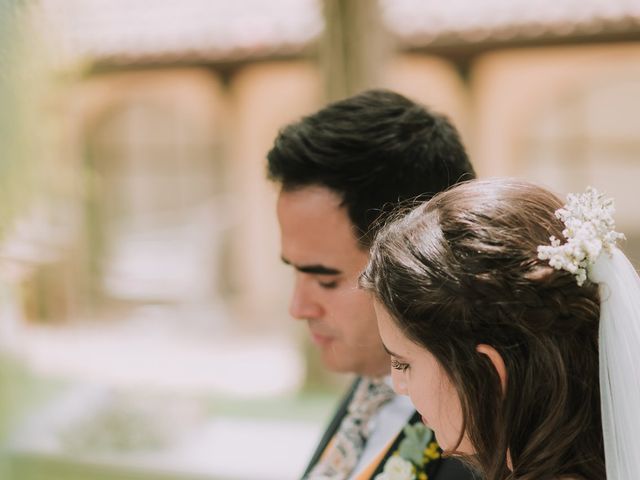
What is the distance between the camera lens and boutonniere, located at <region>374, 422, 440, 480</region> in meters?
1.39

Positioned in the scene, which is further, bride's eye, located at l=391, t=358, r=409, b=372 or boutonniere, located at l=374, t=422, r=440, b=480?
boutonniere, located at l=374, t=422, r=440, b=480

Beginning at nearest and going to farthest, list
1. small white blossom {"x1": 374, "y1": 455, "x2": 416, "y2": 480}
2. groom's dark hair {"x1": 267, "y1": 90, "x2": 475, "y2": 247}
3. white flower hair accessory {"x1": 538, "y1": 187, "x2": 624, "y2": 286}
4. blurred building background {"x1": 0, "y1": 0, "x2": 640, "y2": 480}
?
white flower hair accessory {"x1": 538, "y1": 187, "x2": 624, "y2": 286} → small white blossom {"x1": 374, "y1": 455, "x2": 416, "y2": 480} → groom's dark hair {"x1": 267, "y1": 90, "x2": 475, "y2": 247} → blurred building background {"x1": 0, "y1": 0, "x2": 640, "y2": 480}

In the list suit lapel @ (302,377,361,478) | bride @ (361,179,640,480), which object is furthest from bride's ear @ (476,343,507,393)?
suit lapel @ (302,377,361,478)

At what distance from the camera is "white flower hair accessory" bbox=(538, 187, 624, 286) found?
102 cm

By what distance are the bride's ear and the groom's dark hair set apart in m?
0.50

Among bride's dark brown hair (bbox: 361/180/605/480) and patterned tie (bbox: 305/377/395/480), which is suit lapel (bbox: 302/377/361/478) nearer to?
patterned tie (bbox: 305/377/395/480)

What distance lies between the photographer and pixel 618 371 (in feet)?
3.41

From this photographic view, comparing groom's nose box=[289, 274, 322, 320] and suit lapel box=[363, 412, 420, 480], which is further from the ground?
groom's nose box=[289, 274, 322, 320]

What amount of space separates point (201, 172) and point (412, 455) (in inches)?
318

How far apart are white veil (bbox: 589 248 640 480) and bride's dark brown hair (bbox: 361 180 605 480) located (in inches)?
0.9

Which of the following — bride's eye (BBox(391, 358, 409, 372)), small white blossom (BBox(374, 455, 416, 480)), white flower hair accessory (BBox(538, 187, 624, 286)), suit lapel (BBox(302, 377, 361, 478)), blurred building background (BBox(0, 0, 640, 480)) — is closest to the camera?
white flower hair accessory (BBox(538, 187, 624, 286))

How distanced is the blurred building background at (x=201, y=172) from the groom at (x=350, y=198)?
4.01ft

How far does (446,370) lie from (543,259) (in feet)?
0.62

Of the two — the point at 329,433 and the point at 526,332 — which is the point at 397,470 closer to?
the point at 329,433
